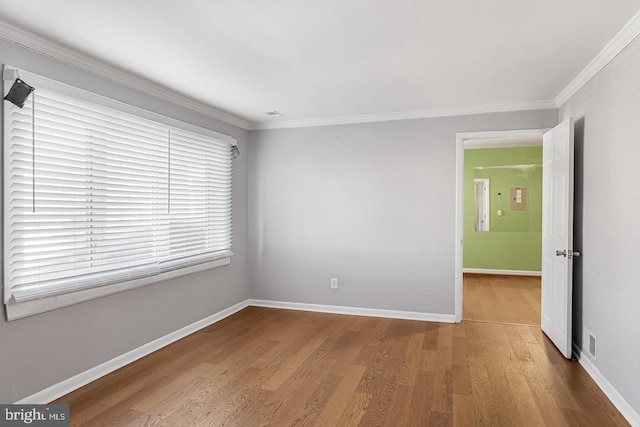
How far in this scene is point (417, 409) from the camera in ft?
8.46

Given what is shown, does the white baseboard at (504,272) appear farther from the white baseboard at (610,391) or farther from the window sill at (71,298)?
the window sill at (71,298)

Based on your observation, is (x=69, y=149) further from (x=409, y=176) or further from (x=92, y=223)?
(x=409, y=176)

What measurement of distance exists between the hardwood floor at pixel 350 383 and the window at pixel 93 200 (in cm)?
81

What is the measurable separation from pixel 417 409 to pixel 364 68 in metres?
2.53

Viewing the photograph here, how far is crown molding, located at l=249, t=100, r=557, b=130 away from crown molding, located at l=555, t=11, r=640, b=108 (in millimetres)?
462

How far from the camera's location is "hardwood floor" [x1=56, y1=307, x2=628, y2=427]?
2484 mm

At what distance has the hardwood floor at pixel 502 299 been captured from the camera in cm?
468

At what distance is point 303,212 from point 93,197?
2.58 meters

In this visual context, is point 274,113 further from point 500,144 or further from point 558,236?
point 500,144

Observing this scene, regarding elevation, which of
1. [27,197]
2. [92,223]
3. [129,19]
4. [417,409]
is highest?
[129,19]

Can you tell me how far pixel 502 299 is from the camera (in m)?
5.54

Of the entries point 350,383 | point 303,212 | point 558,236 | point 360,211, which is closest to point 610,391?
point 558,236

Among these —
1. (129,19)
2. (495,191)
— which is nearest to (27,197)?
(129,19)

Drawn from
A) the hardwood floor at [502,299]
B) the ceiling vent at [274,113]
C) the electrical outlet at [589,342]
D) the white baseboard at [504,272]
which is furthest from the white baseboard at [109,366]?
the white baseboard at [504,272]
